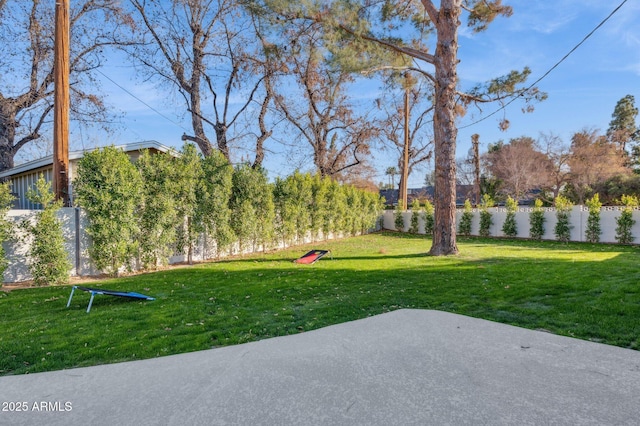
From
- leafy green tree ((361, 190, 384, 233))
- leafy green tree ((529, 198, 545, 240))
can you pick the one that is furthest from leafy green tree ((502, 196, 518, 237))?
leafy green tree ((361, 190, 384, 233))

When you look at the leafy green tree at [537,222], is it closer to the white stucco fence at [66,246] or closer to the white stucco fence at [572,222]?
the white stucco fence at [572,222]

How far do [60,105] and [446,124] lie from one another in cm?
946

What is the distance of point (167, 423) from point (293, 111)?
19943mm

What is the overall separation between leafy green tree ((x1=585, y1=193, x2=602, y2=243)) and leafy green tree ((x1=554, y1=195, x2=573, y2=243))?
653 millimetres

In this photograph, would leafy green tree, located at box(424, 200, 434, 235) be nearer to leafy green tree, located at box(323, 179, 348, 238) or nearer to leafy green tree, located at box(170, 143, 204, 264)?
leafy green tree, located at box(323, 179, 348, 238)

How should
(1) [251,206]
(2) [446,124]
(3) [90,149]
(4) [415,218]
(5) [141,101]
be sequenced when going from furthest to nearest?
1. (4) [415,218]
2. (5) [141,101]
3. (1) [251,206]
4. (3) [90,149]
5. (2) [446,124]

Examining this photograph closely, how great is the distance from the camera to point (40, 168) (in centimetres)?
1111

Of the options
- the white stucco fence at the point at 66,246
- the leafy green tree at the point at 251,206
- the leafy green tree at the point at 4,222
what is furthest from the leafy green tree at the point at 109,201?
the leafy green tree at the point at 251,206

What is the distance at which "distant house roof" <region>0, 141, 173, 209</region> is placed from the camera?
32.0ft

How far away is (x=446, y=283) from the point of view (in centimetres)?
616

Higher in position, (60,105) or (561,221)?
(60,105)

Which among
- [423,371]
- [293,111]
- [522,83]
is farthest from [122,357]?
[293,111]

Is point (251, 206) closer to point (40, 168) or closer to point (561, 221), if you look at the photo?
point (40, 168)

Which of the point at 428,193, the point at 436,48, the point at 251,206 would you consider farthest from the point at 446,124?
the point at 428,193
